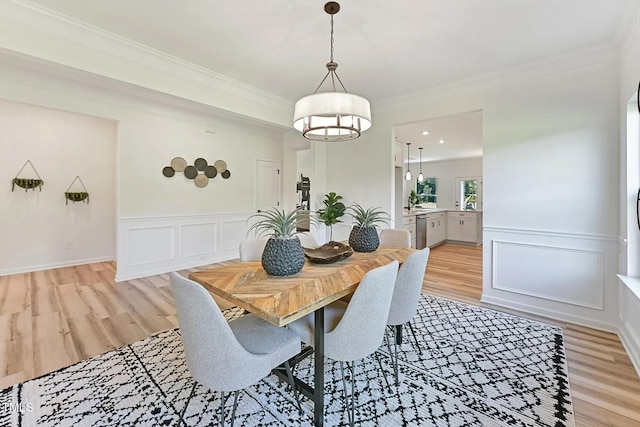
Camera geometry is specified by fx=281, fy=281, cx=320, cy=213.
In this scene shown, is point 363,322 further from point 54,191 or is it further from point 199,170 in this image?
point 54,191

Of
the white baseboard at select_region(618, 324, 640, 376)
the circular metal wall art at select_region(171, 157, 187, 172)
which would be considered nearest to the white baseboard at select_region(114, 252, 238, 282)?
the circular metal wall art at select_region(171, 157, 187, 172)

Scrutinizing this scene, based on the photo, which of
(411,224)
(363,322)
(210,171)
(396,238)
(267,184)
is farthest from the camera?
(267,184)

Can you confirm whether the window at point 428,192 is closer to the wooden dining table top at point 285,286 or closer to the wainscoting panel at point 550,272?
the wainscoting panel at point 550,272

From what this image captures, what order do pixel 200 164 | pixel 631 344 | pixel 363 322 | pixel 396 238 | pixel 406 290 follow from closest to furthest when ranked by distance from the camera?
1. pixel 363 322
2. pixel 406 290
3. pixel 631 344
4. pixel 396 238
5. pixel 200 164

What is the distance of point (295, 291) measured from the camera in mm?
1479

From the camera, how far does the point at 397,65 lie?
10.2 feet

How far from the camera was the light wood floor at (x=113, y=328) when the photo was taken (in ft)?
5.90

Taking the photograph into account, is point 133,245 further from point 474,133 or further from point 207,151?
point 474,133

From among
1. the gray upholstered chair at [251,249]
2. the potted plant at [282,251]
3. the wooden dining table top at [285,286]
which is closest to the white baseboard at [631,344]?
the wooden dining table top at [285,286]

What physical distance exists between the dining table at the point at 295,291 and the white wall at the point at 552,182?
2189 millimetres

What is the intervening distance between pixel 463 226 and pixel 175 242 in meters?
6.71

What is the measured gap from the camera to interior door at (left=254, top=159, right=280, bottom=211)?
593 centimetres

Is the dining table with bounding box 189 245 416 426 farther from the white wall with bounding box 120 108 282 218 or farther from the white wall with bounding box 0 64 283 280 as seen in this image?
the white wall with bounding box 120 108 282 218

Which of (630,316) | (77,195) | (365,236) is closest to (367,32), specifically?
(365,236)
